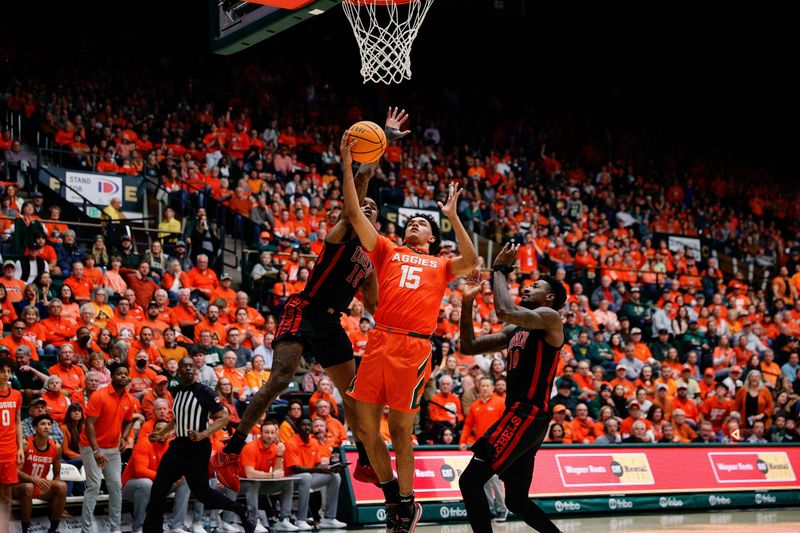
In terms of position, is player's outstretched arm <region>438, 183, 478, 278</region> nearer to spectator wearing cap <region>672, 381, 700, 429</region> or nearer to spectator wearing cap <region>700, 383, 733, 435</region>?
spectator wearing cap <region>672, 381, 700, 429</region>

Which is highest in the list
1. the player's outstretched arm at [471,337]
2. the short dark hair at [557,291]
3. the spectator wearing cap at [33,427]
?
the short dark hair at [557,291]

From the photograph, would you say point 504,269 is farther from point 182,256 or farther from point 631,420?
point 182,256

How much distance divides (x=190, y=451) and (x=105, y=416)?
5.70ft

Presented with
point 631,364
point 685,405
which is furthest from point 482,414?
point 631,364

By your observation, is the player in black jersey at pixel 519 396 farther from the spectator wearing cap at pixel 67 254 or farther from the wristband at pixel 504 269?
the spectator wearing cap at pixel 67 254

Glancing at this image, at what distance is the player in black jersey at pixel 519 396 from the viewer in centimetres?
732

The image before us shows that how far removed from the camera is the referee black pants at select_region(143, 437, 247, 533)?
930 cm

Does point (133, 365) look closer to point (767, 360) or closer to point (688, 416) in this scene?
point (688, 416)

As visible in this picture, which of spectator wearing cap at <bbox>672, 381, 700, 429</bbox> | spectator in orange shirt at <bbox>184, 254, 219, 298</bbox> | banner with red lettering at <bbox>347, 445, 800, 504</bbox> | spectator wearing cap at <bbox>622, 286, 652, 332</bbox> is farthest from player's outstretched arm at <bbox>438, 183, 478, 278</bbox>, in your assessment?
spectator wearing cap at <bbox>622, 286, 652, 332</bbox>

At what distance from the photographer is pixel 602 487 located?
14070 mm

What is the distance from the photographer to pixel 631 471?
567 inches

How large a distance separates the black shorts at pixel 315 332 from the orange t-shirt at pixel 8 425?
387 centimetres

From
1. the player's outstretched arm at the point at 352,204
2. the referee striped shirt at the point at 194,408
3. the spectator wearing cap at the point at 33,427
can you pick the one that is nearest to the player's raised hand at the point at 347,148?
the player's outstretched arm at the point at 352,204

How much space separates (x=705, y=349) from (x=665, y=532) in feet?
29.4
